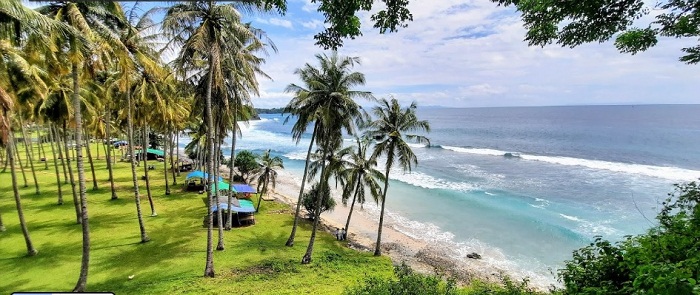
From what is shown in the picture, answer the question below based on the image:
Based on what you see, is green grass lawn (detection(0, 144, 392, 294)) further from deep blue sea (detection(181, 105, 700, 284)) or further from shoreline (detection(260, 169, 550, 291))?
deep blue sea (detection(181, 105, 700, 284))

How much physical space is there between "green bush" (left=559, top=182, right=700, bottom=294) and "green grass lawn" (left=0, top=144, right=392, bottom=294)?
9247 mm

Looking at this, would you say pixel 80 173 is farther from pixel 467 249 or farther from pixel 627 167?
pixel 627 167

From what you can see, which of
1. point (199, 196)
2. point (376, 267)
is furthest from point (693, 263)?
point (199, 196)

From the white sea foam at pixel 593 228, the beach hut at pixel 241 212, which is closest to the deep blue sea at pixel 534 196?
the white sea foam at pixel 593 228

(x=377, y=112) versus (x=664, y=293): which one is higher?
(x=377, y=112)

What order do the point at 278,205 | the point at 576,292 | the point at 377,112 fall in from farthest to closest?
the point at 278,205
the point at 377,112
the point at 576,292

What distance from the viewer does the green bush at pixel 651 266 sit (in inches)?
151

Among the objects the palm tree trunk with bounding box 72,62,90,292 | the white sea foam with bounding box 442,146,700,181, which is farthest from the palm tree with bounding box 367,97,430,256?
the white sea foam with bounding box 442,146,700,181

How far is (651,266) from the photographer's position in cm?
408

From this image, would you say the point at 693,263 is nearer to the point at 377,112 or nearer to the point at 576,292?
the point at 576,292

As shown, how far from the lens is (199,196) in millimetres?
27625

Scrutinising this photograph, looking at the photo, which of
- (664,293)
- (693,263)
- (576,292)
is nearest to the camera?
(664,293)

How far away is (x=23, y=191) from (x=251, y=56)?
79.0 ft

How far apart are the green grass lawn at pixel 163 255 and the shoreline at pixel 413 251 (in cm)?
182
